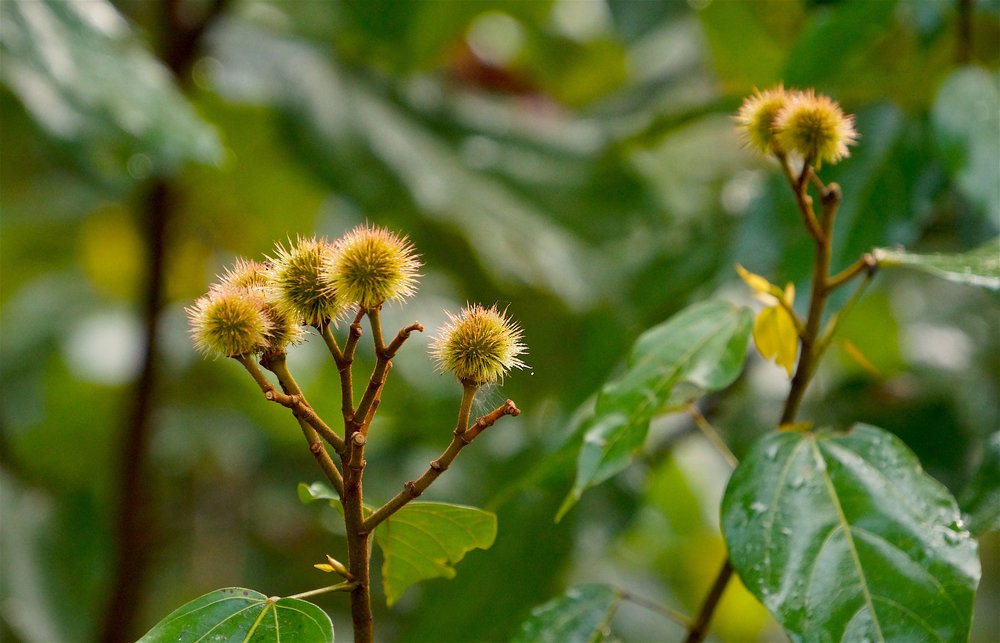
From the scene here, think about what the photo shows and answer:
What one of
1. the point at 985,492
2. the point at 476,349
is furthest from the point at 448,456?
the point at 985,492

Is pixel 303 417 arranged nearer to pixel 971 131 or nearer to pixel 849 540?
pixel 849 540

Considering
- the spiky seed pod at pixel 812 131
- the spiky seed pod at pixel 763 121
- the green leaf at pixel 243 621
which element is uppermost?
the spiky seed pod at pixel 763 121

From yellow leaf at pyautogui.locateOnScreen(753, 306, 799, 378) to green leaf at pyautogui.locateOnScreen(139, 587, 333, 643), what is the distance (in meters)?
0.33

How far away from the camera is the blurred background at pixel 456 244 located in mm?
887

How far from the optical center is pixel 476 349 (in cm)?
41

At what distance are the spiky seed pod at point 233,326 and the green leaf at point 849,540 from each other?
281 mm

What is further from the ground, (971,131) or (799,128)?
→ (971,131)

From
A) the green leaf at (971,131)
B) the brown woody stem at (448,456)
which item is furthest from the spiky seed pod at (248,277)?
the green leaf at (971,131)

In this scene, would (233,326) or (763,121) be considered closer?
(233,326)

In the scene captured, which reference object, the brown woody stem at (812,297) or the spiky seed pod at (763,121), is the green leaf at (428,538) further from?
the spiky seed pod at (763,121)

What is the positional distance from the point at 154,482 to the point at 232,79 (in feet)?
2.21

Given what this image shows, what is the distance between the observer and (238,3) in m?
1.43

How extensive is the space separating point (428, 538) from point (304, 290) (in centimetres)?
16

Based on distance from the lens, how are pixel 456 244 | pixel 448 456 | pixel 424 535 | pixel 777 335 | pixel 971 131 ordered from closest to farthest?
1. pixel 448 456
2. pixel 424 535
3. pixel 777 335
4. pixel 971 131
5. pixel 456 244
